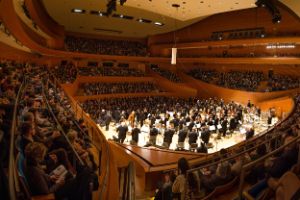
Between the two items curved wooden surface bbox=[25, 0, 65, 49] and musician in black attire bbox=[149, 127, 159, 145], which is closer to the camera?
musician in black attire bbox=[149, 127, 159, 145]

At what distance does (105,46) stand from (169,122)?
13577mm

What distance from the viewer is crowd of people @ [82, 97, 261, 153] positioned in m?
9.70

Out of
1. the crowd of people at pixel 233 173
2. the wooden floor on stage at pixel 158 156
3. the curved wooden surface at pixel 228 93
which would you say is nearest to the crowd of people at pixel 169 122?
the wooden floor on stage at pixel 158 156

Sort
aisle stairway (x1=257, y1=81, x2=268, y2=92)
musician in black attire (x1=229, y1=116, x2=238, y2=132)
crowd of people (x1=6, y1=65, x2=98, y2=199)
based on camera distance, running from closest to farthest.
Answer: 1. crowd of people (x1=6, y1=65, x2=98, y2=199)
2. musician in black attire (x1=229, y1=116, x2=238, y2=132)
3. aisle stairway (x1=257, y1=81, x2=268, y2=92)

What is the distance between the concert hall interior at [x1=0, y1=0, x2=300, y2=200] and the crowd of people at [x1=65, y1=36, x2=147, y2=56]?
0.10m

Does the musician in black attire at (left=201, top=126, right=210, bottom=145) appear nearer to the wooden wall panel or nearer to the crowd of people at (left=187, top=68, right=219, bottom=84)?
the wooden wall panel

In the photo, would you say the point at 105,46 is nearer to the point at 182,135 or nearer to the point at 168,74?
the point at 168,74

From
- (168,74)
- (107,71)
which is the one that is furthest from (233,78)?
(107,71)

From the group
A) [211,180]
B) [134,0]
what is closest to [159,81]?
[134,0]

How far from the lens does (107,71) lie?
827 inches

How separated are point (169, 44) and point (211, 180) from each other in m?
21.5

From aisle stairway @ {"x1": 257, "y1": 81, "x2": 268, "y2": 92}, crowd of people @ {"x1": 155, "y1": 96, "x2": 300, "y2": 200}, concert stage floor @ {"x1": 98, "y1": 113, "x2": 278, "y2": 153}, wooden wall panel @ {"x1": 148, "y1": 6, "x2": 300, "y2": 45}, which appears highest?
wooden wall panel @ {"x1": 148, "y1": 6, "x2": 300, "y2": 45}

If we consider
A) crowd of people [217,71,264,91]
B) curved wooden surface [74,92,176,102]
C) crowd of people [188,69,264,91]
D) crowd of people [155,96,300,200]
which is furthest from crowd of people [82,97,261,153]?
crowd of people [188,69,264,91]

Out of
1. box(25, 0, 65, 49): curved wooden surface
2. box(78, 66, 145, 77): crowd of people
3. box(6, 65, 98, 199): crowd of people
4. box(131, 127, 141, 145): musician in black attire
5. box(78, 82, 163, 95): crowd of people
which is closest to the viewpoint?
box(6, 65, 98, 199): crowd of people
